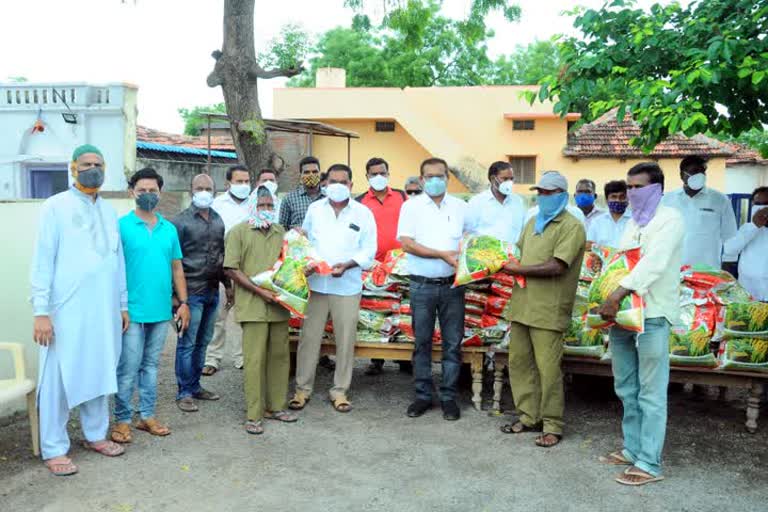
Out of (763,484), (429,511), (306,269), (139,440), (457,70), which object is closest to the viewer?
(429,511)

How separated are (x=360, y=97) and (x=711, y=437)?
17844 millimetres

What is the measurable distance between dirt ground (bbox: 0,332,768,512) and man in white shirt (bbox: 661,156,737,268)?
1.35 metres

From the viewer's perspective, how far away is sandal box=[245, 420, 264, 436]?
5.23 metres

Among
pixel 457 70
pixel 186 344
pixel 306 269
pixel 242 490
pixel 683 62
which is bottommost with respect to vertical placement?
pixel 242 490

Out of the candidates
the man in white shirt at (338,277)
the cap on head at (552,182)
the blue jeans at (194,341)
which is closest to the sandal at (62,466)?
the blue jeans at (194,341)

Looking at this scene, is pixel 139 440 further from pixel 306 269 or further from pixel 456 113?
pixel 456 113

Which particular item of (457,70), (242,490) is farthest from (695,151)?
Result: (242,490)

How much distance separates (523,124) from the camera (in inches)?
862

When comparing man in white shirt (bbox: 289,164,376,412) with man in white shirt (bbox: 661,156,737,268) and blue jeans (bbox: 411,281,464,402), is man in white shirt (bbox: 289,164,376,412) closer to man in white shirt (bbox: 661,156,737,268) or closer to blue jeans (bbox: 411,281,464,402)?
blue jeans (bbox: 411,281,464,402)

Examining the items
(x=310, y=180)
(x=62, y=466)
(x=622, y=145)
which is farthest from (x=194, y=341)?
(x=622, y=145)

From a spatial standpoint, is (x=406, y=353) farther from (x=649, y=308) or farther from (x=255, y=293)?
(x=649, y=308)

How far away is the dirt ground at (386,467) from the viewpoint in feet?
13.4

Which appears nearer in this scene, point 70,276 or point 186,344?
point 70,276

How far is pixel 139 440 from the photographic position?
5031 mm
